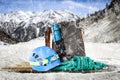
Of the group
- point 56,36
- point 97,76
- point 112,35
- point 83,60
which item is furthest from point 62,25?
point 112,35

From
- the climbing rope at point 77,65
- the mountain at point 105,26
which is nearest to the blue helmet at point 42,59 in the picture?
the climbing rope at point 77,65

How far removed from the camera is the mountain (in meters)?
43.4

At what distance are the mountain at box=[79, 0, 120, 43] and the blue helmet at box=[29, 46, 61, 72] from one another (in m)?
29.4

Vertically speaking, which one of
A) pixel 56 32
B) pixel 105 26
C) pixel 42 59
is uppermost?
pixel 105 26

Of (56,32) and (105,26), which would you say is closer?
(56,32)

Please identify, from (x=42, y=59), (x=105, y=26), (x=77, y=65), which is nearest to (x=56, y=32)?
(x=77, y=65)

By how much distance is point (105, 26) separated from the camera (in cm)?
4919

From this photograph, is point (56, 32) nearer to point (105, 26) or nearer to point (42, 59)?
point (42, 59)

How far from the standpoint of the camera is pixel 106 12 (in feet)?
186

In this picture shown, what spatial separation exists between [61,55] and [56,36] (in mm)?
835

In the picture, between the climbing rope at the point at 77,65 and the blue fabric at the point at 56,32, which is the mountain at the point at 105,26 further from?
the climbing rope at the point at 77,65

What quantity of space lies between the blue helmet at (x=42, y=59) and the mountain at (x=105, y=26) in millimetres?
29424

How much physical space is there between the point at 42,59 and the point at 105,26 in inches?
A: 1534

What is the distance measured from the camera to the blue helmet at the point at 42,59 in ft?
36.1
